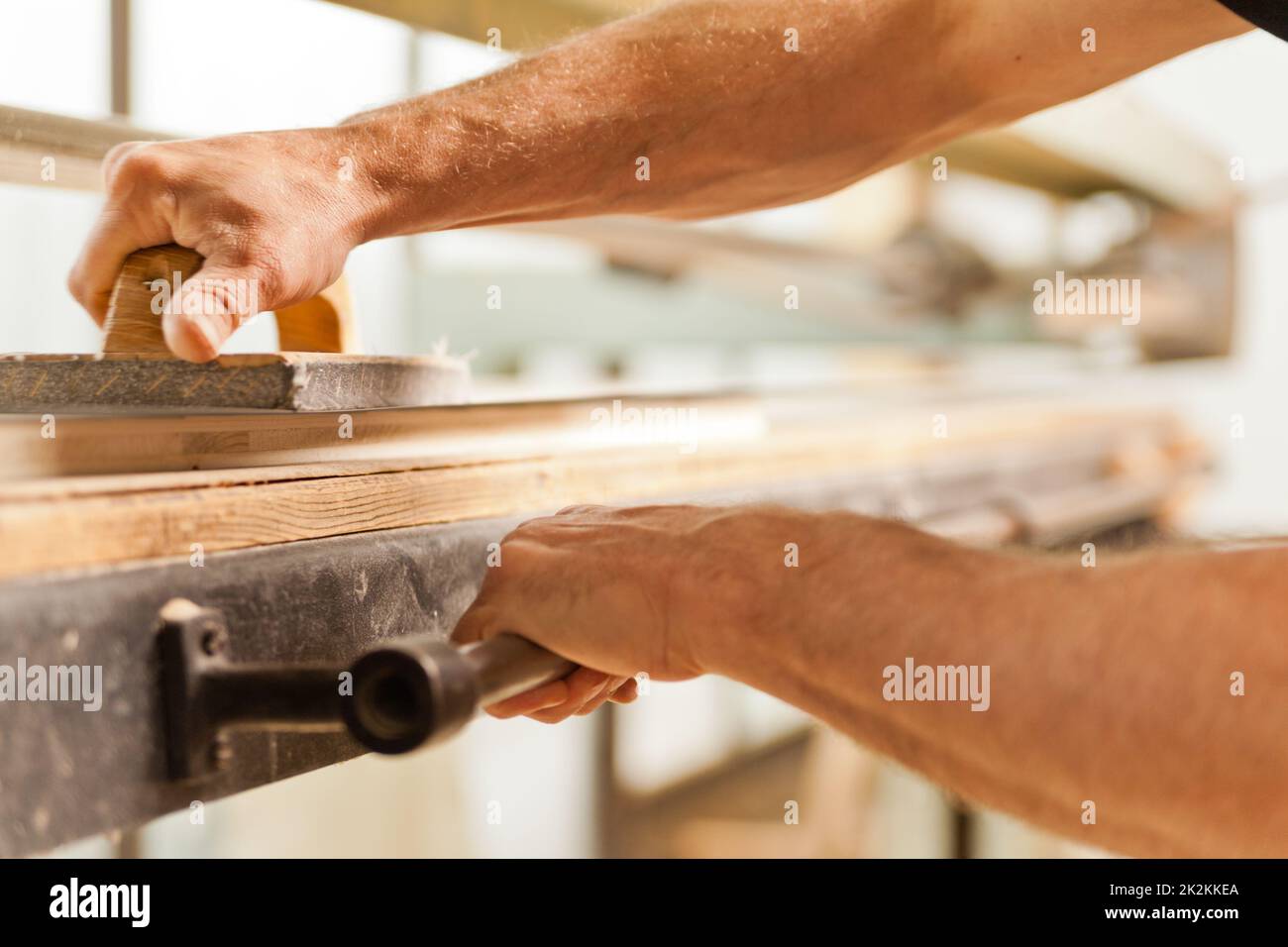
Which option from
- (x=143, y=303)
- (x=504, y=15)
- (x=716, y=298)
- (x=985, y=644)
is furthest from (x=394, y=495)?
(x=716, y=298)

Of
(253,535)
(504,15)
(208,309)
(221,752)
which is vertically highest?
(504,15)

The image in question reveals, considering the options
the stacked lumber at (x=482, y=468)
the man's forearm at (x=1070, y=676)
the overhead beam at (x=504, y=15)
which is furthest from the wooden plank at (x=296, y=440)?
the overhead beam at (x=504, y=15)

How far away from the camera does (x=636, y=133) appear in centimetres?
89

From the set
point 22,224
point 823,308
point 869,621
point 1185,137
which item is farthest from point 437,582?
point 1185,137

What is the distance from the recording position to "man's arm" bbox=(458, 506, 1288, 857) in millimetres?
541

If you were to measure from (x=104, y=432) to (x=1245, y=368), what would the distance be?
364 cm

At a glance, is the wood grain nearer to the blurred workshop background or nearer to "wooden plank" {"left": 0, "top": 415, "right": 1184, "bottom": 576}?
"wooden plank" {"left": 0, "top": 415, "right": 1184, "bottom": 576}

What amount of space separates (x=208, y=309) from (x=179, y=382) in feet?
0.21

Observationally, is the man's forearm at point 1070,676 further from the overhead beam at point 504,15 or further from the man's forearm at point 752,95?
the overhead beam at point 504,15

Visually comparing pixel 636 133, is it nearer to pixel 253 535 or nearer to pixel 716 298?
pixel 253 535

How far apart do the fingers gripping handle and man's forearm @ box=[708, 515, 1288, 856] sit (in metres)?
0.18

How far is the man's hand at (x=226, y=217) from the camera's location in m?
0.63

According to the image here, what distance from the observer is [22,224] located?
138cm

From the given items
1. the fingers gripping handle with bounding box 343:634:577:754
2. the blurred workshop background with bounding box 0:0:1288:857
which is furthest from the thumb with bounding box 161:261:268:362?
the blurred workshop background with bounding box 0:0:1288:857
